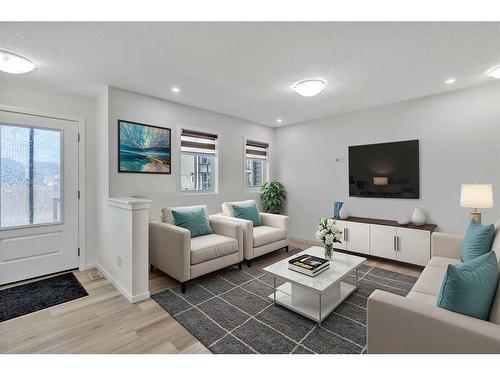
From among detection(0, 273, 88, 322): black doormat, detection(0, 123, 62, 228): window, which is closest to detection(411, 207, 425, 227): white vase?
detection(0, 273, 88, 322): black doormat

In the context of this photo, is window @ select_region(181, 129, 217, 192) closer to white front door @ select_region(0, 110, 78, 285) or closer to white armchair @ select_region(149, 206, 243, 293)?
white armchair @ select_region(149, 206, 243, 293)

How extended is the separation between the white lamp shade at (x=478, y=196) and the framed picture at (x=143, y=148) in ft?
12.3

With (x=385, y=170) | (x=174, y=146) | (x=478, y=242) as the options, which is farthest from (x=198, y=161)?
(x=478, y=242)

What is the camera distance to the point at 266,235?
3414mm

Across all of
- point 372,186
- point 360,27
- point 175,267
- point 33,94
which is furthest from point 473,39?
point 33,94

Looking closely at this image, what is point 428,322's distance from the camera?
1.09 meters

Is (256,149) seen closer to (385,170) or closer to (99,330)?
(385,170)

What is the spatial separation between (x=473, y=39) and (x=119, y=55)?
→ 3053 millimetres

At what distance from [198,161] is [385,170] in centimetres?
303

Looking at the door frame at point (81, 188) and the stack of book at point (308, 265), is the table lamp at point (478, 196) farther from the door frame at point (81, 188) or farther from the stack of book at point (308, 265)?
the door frame at point (81, 188)

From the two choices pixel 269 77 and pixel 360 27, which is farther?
pixel 269 77

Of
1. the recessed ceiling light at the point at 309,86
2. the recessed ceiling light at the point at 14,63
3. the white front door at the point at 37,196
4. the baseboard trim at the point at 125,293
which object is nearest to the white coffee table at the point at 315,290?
the baseboard trim at the point at 125,293

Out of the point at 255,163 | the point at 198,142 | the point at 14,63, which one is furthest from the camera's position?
the point at 255,163

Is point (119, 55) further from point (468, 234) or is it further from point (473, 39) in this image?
point (468, 234)
